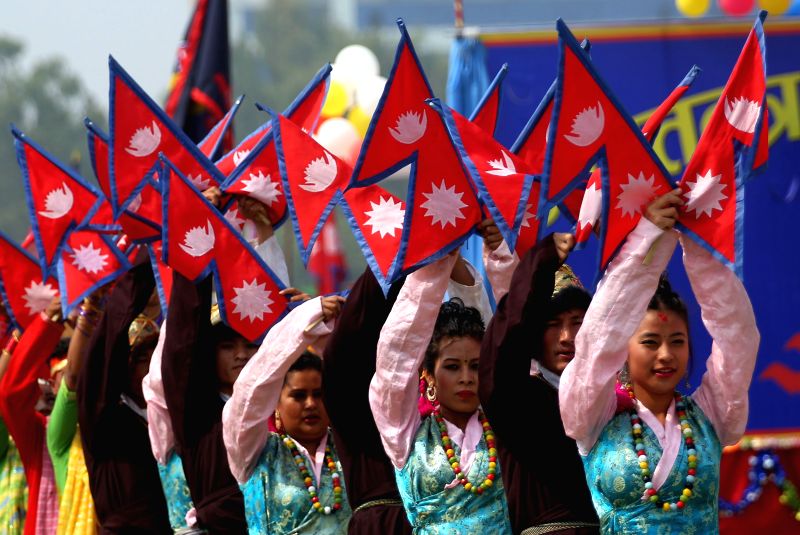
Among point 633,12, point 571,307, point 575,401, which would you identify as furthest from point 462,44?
point 633,12

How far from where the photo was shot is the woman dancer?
4430mm

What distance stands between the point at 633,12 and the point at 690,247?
2259 inches

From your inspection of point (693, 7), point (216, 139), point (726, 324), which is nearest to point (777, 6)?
point (693, 7)

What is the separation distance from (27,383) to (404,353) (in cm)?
217

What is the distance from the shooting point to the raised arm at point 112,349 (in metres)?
5.53

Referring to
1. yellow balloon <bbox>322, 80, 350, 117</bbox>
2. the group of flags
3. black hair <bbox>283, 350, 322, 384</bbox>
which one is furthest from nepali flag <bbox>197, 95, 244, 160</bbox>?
yellow balloon <bbox>322, 80, 350, 117</bbox>

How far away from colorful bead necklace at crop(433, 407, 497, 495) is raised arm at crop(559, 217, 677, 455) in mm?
450

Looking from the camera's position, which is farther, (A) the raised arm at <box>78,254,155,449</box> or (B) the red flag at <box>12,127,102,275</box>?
A: (B) the red flag at <box>12,127,102,275</box>

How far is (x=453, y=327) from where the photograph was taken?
4.61 metres

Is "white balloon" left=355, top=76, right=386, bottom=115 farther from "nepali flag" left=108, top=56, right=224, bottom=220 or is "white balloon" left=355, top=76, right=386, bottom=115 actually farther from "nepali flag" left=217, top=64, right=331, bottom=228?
"nepali flag" left=108, top=56, right=224, bottom=220

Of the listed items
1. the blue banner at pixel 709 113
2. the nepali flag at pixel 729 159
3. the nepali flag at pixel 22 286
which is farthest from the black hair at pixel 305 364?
the blue banner at pixel 709 113

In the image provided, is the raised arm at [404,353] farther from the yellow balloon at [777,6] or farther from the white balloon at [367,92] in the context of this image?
the white balloon at [367,92]

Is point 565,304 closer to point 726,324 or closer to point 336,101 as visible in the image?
point 726,324

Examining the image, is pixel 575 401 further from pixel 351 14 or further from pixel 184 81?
pixel 351 14
